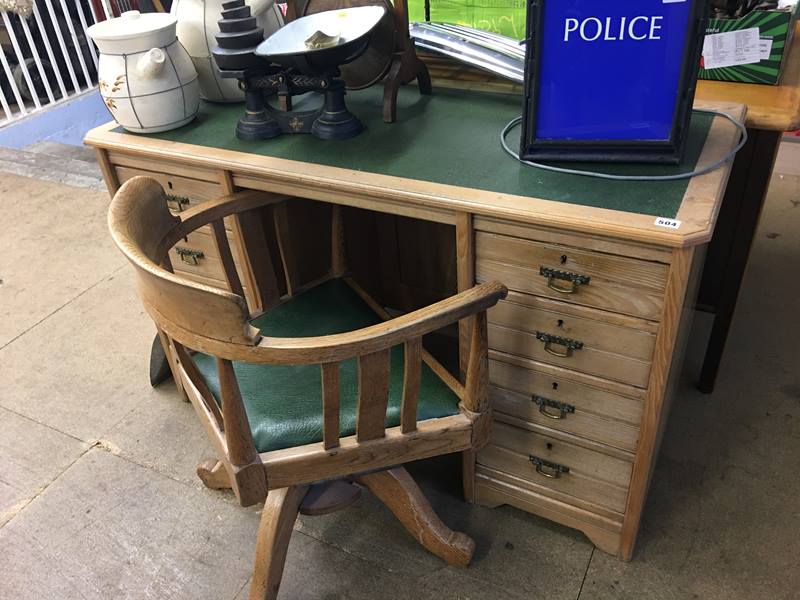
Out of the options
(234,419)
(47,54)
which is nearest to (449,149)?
(234,419)

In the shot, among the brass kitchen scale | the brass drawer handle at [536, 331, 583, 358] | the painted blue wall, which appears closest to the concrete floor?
the brass drawer handle at [536, 331, 583, 358]

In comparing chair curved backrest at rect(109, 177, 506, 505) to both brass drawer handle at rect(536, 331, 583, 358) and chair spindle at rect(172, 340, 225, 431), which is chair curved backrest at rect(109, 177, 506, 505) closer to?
chair spindle at rect(172, 340, 225, 431)

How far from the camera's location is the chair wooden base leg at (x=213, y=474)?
60.8 inches

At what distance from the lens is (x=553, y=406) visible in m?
1.26

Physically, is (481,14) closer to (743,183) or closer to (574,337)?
(743,183)

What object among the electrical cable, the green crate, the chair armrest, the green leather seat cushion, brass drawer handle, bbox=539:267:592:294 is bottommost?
the green leather seat cushion

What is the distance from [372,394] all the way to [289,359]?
16 centimetres

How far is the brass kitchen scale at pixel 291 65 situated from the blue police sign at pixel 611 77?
36 cm

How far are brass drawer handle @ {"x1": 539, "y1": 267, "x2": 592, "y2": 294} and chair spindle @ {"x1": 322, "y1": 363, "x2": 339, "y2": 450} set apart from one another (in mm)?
388

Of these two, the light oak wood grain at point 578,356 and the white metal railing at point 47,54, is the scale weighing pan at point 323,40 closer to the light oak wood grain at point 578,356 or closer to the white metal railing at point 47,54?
the light oak wood grain at point 578,356

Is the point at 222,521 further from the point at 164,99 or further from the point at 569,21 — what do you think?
the point at 569,21

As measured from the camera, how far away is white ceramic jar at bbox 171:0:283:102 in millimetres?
1487

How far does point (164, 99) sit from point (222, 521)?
94 centimetres

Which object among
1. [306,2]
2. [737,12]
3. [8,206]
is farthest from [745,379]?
[8,206]
